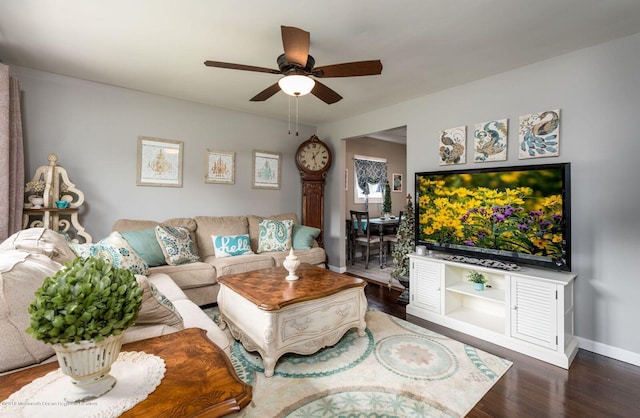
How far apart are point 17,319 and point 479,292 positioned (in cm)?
310

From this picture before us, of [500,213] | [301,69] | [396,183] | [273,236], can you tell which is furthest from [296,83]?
[396,183]

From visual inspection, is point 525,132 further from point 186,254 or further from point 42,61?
point 42,61

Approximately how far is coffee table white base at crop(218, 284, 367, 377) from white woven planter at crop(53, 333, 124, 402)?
1.17 metres

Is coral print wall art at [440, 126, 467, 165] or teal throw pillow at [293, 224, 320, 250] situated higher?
coral print wall art at [440, 126, 467, 165]

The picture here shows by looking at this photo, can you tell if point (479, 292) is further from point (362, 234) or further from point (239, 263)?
point (362, 234)

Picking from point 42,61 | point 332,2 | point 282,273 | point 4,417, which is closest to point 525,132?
point 332,2

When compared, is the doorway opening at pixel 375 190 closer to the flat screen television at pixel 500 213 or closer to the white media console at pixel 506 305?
the white media console at pixel 506 305

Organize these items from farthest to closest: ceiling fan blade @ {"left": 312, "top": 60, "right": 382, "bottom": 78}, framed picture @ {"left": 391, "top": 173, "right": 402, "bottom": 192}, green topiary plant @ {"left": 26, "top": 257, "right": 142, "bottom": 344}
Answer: framed picture @ {"left": 391, "top": 173, "right": 402, "bottom": 192} → ceiling fan blade @ {"left": 312, "top": 60, "right": 382, "bottom": 78} → green topiary plant @ {"left": 26, "top": 257, "right": 142, "bottom": 344}

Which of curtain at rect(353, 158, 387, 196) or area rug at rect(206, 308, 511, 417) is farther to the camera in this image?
curtain at rect(353, 158, 387, 196)

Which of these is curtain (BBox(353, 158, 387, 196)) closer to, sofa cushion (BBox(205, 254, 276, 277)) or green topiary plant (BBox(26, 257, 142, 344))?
sofa cushion (BBox(205, 254, 276, 277))

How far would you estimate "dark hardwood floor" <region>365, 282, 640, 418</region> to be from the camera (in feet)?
5.61

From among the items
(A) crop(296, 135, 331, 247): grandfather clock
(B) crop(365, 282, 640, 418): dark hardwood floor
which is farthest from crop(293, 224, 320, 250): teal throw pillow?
(B) crop(365, 282, 640, 418): dark hardwood floor

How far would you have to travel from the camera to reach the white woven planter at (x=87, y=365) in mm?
752

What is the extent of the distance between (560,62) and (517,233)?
1527 mm
